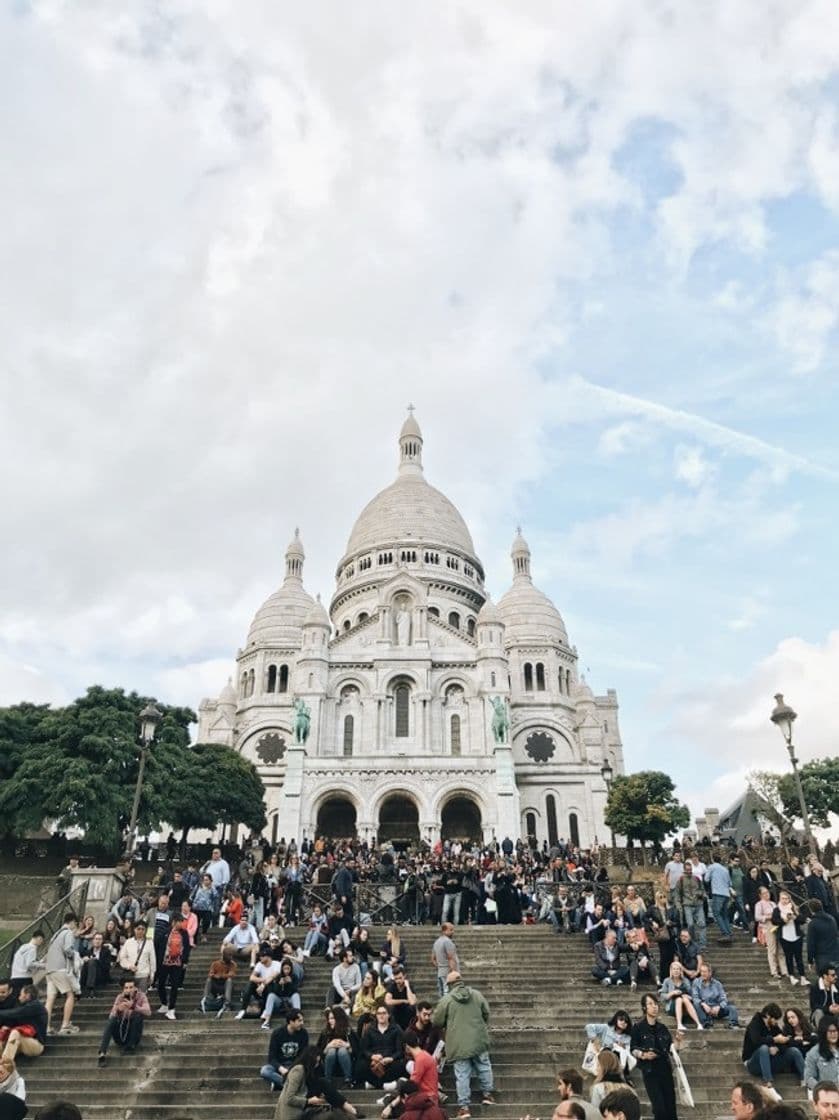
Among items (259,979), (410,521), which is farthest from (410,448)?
(259,979)

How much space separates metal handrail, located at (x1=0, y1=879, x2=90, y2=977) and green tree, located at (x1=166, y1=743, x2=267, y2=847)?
17601mm

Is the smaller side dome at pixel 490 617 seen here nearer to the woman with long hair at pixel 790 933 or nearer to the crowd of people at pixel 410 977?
the crowd of people at pixel 410 977

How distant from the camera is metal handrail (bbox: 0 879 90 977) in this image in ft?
43.6

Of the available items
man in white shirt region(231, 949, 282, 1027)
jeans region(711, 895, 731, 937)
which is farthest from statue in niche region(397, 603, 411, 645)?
man in white shirt region(231, 949, 282, 1027)

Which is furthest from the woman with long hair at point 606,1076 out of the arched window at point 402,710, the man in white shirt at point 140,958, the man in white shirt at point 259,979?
the arched window at point 402,710

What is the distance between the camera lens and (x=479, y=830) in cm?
4400

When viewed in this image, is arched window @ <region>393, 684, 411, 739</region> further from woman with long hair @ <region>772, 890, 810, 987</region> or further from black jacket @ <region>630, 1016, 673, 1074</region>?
black jacket @ <region>630, 1016, 673, 1074</region>

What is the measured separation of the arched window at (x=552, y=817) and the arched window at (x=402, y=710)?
365 inches

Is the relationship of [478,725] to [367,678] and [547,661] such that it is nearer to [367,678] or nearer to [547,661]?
[367,678]

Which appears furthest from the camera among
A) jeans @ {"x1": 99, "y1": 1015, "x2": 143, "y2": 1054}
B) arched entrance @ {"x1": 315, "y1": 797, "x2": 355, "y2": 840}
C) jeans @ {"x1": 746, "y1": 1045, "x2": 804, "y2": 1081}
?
arched entrance @ {"x1": 315, "y1": 797, "x2": 355, "y2": 840}

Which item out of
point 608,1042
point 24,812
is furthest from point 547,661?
point 608,1042

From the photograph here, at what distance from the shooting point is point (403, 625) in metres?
49.7

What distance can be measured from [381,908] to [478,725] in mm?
26249

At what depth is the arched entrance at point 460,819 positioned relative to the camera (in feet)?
145
